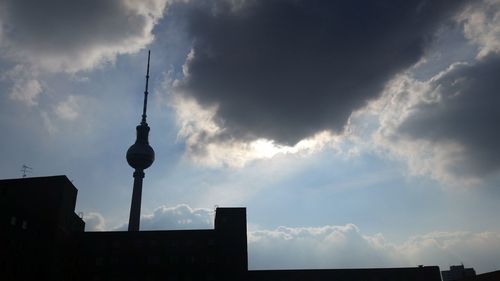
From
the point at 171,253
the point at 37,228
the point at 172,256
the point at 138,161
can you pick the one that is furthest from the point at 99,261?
the point at 138,161

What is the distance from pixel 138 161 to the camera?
112 m

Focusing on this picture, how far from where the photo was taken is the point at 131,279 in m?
70.1

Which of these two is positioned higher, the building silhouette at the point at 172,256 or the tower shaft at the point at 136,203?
the tower shaft at the point at 136,203

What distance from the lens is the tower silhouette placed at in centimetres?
10738

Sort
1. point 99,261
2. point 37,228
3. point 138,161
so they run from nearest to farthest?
1. point 37,228
2. point 99,261
3. point 138,161

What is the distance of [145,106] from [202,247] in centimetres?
6307

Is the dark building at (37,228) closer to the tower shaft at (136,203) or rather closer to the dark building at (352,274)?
the dark building at (352,274)

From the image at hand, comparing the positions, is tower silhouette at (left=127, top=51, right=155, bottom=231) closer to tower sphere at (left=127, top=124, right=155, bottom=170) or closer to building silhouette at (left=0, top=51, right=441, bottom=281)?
tower sphere at (left=127, top=124, right=155, bottom=170)

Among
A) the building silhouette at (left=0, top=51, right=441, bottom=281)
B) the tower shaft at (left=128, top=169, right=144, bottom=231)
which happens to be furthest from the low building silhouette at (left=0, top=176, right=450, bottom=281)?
the tower shaft at (left=128, top=169, right=144, bottom=231)

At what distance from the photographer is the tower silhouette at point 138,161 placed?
107m

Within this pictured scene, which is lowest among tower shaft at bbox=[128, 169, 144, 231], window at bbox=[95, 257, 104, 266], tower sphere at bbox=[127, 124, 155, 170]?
window at bbox=[95, 257, 104, 266]

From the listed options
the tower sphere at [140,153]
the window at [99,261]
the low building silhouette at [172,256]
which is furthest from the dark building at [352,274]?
the tower sphere at [140,153]

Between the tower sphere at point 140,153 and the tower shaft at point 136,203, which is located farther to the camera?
the tower sphere at point 140,153

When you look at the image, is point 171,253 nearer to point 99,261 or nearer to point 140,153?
point 99,261
